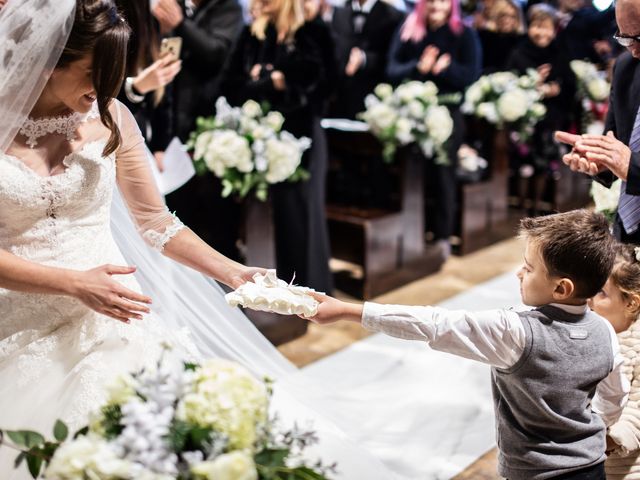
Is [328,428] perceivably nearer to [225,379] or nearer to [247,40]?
[225,379]

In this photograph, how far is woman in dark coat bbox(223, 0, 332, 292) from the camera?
4.82 metres

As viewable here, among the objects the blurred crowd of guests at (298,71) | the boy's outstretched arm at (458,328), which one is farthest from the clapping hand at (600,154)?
the blurred crowd of guests at (298,71)

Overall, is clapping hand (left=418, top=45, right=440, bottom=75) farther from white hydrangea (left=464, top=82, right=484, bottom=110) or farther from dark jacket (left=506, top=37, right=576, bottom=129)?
dark jacket (left=506, top=37, right=576, bottom=129)

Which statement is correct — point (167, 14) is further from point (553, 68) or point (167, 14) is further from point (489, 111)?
point (553, 68)

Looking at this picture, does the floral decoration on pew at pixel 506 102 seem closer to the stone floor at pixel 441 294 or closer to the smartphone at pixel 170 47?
the stone floor at pixel 441 294

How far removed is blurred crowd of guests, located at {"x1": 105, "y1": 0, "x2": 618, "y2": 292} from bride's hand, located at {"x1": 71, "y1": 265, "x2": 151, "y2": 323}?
5.32 ft

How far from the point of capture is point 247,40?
488 cm

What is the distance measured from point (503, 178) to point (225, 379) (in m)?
5.63

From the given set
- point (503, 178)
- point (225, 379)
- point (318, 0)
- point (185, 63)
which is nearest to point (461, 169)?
point (503, 178)

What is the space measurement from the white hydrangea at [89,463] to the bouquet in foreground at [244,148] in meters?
2.99

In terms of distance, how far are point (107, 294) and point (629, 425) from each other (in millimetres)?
1633

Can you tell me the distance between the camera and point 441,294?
5.66m

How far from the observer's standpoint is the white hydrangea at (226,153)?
171 inches

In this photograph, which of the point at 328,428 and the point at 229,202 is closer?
the point at 328,428
